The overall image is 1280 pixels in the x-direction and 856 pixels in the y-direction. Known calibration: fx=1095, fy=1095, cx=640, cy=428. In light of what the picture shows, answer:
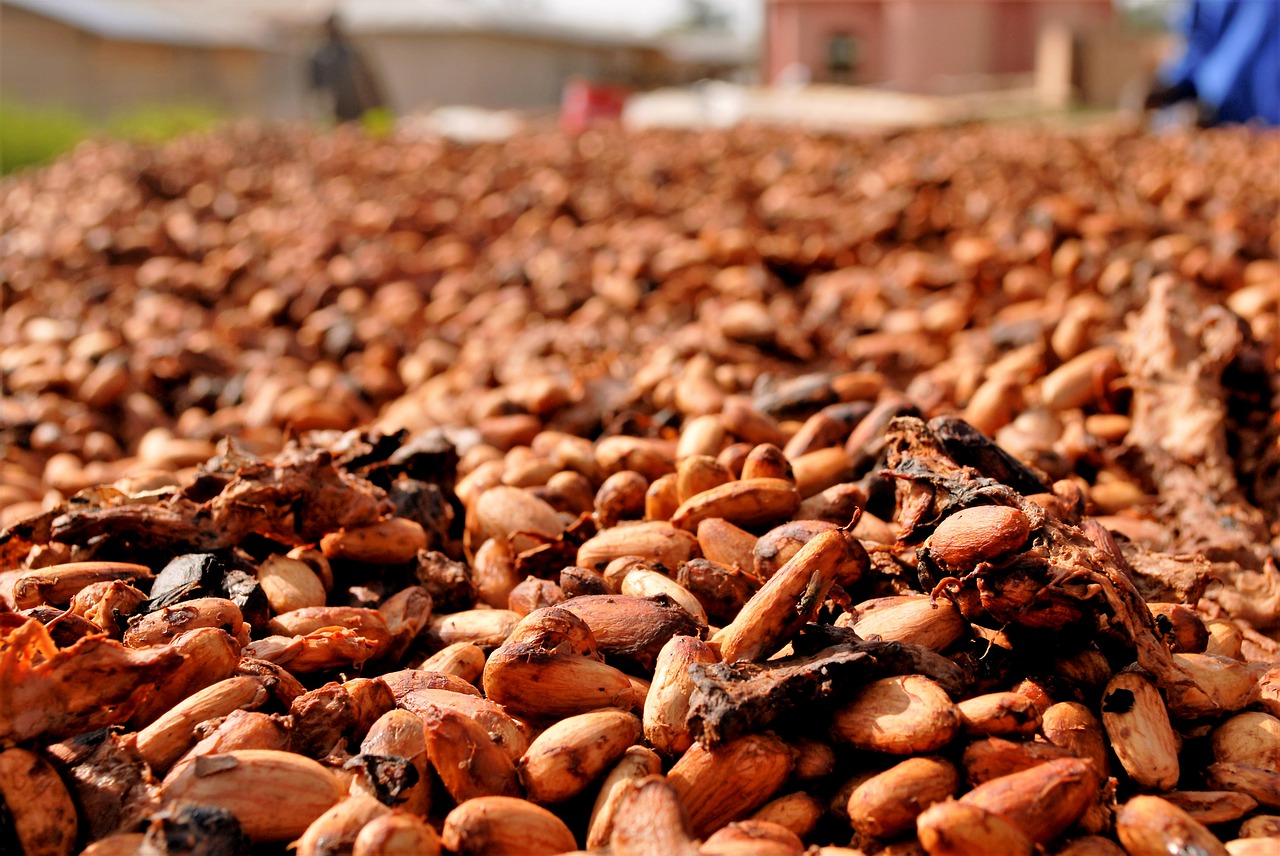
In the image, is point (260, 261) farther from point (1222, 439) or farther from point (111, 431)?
point (1222, 439)

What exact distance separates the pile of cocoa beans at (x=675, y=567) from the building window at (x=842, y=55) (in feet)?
62.9

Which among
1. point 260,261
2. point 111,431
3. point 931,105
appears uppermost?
point 931,105

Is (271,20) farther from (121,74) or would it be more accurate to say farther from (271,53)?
(121,74)

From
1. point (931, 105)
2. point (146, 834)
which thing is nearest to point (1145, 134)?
point (931, 105)

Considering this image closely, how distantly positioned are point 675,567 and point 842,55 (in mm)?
22591

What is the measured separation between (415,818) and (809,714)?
60 cm

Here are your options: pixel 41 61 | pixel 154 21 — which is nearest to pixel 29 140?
pixel 41 61

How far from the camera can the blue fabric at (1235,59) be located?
35.9 ft

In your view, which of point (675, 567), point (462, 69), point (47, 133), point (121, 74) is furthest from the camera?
point (462, 69)

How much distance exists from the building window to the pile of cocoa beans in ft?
62.9

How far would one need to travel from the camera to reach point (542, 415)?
10.9 feet

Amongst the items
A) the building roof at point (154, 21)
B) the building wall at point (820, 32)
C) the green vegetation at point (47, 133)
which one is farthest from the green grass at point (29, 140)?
the building wall at point (820, 32)

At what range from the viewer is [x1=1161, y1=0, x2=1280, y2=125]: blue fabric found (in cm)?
1094

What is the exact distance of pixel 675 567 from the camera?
2.21 meters
